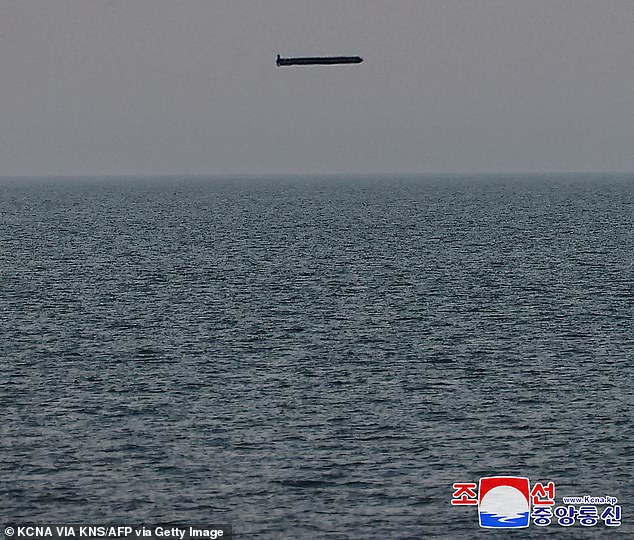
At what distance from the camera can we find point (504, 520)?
53.8 meters

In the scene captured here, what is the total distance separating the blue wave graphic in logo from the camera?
53.1m

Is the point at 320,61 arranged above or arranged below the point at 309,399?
above

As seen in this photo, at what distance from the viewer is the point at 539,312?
107062 mm

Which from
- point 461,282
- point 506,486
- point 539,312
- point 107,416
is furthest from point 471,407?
point 461,282

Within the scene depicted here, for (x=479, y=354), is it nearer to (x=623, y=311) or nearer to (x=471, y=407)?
(x=471, y=407)
